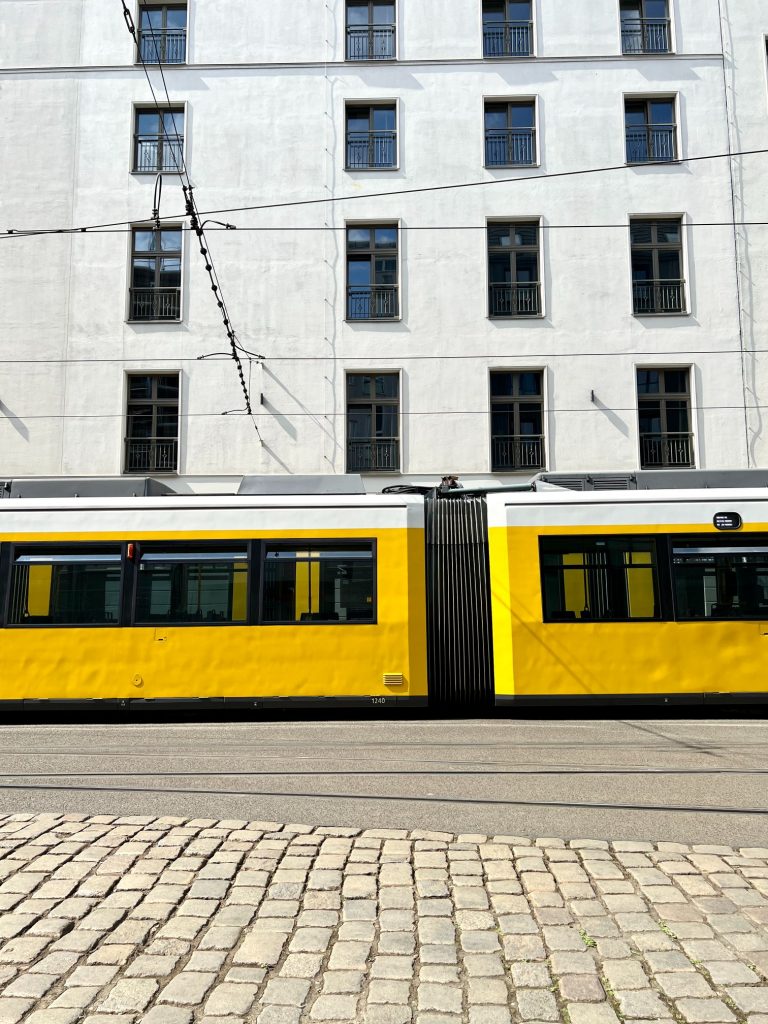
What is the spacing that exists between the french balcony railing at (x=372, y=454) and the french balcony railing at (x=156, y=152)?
27.6 feet

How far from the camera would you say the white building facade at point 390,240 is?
20.1 meters

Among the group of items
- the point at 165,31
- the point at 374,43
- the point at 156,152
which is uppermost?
the point at 165,31

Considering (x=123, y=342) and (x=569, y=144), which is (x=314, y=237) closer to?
(x=123, y=342)

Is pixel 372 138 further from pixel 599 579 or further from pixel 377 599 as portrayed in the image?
pixel 599 579

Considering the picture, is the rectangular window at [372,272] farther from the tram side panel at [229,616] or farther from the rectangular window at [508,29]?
the tram side panel at [229,616]

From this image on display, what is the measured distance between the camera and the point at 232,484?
19.8 m

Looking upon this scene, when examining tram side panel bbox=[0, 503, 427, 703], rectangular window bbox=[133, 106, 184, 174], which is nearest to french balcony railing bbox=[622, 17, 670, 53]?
rectangular window bbox=[133, 106, 184, 174]

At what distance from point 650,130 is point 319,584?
16.6m

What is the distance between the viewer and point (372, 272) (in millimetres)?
20859

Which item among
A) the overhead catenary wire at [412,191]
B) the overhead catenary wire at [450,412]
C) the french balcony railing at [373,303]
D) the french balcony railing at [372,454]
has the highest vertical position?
the overhead catenary wire at [412,191]

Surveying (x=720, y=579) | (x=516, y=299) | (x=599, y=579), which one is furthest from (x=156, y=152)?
(x=720, y=579)

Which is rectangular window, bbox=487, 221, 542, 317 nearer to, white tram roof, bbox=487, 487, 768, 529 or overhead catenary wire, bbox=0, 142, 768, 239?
overhead catenary wire, bbox=0, 142, 768, 239

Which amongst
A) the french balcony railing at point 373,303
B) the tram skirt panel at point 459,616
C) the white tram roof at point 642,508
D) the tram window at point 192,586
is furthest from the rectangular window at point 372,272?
the tram window at point 192,586

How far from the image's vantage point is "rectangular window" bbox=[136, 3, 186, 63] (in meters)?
22.0
